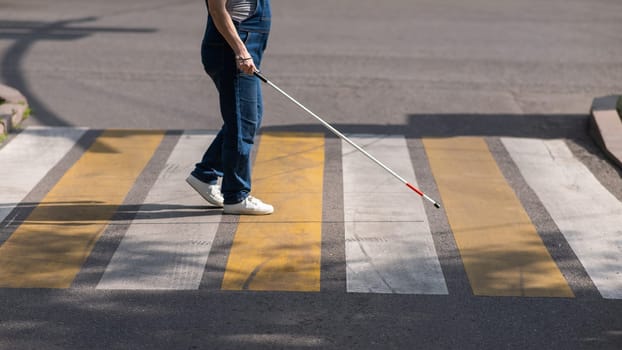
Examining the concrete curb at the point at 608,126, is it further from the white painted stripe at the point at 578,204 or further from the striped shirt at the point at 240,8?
the striped shirt at the point at 240,8

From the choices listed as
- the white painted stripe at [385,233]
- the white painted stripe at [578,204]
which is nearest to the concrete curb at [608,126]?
the white painted stripe at [578,204]

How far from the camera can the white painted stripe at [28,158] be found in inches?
265

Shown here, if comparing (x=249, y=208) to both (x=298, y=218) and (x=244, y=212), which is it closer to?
(x=244, y=212)

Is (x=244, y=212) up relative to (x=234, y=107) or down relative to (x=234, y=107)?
down

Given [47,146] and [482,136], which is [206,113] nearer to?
[47,146]

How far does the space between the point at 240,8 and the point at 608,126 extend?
13.1 ft

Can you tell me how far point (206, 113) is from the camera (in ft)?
30.3

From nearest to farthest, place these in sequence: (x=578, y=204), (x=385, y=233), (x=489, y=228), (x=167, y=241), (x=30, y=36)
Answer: (x=167, y=241), (x=385, y=233), (x=489, y=228), (x=578, y=204), (x=30, y=36)

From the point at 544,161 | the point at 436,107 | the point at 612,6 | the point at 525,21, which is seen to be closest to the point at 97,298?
the point at 544,161

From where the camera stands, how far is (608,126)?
8547mm

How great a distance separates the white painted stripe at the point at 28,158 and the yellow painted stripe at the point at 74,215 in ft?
0.64

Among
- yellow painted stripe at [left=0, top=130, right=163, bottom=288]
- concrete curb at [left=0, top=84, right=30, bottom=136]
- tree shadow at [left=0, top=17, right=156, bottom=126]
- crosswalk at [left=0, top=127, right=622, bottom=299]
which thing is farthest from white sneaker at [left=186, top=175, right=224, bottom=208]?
tree shadow at [left=0, top=17, right=156, bottom=126]

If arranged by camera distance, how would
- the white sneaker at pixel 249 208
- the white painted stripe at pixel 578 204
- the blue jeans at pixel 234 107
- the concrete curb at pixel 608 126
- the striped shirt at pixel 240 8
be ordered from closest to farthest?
the white painted stripe at pixel 578 204 → the striped shirt at pixel 240 8 → the blue jeans at pixel 234 107 → the white sneaker at pixel 249 208 → the concrete curb at pixel 608 126

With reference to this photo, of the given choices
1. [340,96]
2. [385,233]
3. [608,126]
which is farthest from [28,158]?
[608,126]
